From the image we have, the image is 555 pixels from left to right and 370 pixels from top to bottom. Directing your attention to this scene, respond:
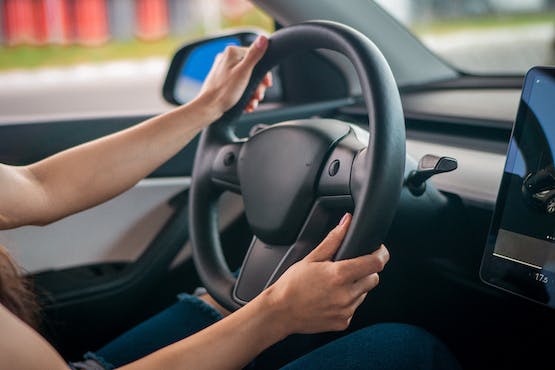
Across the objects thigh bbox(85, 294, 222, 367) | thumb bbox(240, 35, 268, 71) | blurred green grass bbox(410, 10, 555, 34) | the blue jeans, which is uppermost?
blurred green grass bbox(410, 10, 555, 34)

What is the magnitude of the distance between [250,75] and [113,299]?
70cm

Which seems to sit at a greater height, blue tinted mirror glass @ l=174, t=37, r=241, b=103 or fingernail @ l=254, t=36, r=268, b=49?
fingernail @ l=254, t=36, r=268, b=49

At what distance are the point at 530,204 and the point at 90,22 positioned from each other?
6087 mm

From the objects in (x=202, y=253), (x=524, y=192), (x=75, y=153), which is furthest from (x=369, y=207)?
(x=75, y=153)

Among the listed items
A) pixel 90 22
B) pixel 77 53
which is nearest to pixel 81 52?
pixel 77 53

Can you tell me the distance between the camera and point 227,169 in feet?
4.33

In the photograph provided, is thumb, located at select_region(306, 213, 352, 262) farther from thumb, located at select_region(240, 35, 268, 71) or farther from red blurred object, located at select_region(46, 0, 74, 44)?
red blurred object, located at select_region(46, 0, 74, 44)

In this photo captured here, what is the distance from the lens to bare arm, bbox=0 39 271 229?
51.8 inches

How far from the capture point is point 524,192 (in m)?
1.04

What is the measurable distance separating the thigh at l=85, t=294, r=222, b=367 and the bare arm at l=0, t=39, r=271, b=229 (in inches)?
10.3

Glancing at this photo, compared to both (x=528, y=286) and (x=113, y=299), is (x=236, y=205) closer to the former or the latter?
(x=113, y=299)

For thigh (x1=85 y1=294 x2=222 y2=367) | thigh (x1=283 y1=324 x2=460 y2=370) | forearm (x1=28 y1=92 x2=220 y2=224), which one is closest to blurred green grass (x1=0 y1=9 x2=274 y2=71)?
forearm (x1=28 y1=92 x2=220 y2=224)

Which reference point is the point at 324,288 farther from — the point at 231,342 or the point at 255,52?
the point at 255,52

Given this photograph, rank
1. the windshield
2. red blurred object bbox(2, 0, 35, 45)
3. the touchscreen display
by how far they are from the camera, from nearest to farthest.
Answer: the touchscreen display
the windshield
red blurred object bbox(2, 0, 35, 45)
